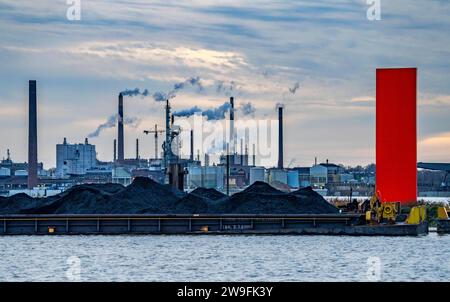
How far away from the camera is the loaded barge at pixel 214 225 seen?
2847 inches

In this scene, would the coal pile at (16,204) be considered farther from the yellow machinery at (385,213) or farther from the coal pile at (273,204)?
the yellow machinery at (385,213)

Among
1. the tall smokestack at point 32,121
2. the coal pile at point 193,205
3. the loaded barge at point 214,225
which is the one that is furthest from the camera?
the tall smokestack at point 32,121

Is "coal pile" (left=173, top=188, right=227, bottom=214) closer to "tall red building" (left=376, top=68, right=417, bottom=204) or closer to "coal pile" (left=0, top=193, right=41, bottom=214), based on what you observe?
"coal pile" (left=0, top=193, right=41, bottom=214)

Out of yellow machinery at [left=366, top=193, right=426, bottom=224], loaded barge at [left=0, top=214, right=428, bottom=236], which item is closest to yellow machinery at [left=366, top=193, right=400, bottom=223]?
yellow machinery at [left=366, top=193, right=426, bottom=224]

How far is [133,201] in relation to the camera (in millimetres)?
80375

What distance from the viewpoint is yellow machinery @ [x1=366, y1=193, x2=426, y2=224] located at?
70812mm

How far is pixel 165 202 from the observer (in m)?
80.6

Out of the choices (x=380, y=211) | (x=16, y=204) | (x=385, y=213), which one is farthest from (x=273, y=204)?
(x=16, y=204)

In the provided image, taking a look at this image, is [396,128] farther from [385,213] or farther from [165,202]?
[165,202]

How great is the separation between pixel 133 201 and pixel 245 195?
7.96 m

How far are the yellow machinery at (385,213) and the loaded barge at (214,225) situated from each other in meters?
0.46

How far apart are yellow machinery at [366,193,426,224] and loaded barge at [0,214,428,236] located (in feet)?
1.52

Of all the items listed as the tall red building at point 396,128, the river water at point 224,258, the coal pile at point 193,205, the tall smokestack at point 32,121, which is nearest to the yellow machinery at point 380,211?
the river water at point 224,258
